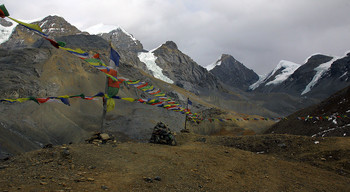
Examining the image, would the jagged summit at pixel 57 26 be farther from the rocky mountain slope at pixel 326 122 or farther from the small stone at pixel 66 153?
the small stone at pixel 66 153

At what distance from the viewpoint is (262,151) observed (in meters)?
14.2

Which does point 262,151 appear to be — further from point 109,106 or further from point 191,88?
point 191,88

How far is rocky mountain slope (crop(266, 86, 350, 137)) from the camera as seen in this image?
25.3 metres

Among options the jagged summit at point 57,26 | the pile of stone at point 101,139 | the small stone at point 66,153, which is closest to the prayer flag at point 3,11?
the small stone at point 66,153

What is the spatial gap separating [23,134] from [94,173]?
109ft

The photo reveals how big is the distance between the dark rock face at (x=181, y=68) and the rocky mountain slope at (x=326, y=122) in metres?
111

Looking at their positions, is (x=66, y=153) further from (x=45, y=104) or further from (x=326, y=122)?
(x=45, y=104)

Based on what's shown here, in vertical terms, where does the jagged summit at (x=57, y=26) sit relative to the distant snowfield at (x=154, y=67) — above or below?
above

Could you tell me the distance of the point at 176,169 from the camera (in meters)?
9.45

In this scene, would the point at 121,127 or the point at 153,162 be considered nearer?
the point at 153,162

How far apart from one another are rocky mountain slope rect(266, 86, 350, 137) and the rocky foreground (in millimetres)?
13509

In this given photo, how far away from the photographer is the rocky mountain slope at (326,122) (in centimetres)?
2534

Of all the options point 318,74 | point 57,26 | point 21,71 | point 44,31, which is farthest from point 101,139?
point 318,74

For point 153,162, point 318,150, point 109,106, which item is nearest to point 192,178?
point 153,162
